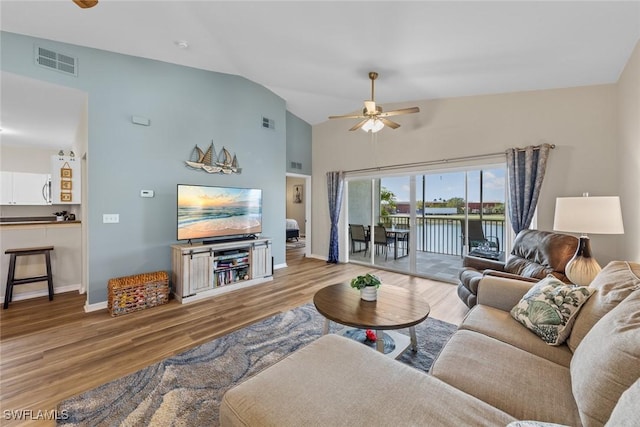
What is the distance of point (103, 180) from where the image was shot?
127 inches

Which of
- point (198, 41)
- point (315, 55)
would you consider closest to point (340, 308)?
point (315, 55)

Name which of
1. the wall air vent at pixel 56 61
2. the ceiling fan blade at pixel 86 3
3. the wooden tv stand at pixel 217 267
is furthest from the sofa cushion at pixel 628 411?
the wall air vent at pixel 56 61

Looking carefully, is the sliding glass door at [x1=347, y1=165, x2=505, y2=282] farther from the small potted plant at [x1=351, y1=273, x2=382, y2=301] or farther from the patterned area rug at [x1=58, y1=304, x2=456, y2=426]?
the small potted plant at [x1=351, y1=273, x2=382, y2=301]

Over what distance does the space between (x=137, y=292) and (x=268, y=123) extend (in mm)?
3440

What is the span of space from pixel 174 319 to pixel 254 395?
235 cm

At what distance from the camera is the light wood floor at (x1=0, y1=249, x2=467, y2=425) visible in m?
1.92

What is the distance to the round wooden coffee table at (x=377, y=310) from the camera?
1867mm

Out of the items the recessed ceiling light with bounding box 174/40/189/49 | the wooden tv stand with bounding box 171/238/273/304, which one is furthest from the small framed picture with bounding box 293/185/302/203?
the recessed ceiling light with bounding box 174/40/189/49

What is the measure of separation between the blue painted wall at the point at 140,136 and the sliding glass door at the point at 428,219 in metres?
2.65

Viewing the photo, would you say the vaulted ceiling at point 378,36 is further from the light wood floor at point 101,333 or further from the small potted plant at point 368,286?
the light wood floor at point 101,333

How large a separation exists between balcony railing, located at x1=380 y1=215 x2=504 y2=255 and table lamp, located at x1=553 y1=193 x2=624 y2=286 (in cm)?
218

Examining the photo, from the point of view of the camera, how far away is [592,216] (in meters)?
2.21

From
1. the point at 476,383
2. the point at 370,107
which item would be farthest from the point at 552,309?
the point at 370,107

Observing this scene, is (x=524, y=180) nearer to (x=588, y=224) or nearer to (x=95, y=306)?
(x=588, y=224)
